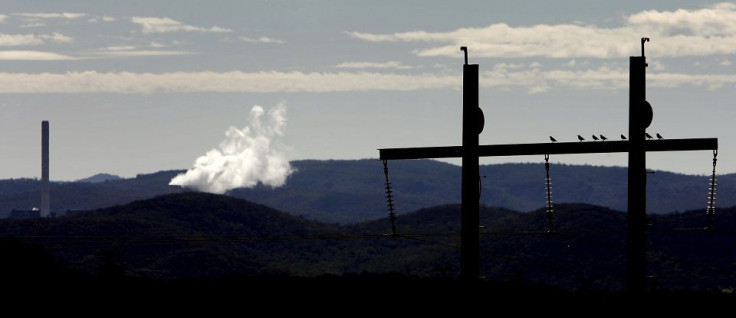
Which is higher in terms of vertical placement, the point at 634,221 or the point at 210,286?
the point at 634,221

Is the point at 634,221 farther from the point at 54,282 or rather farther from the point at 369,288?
the point at 54,282

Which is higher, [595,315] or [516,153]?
[516,153]

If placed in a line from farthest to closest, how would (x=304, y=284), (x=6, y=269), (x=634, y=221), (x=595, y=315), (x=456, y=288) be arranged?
1. (x=6, y=269)
2. (x=304, y=284)
3. (x=456, y=288)
4. (x=595, y=315)
5. (x=634, y=221)

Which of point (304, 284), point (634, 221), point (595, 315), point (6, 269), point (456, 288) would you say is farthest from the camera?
point (6, 269)

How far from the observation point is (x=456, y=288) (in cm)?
4934

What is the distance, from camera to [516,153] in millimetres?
44031

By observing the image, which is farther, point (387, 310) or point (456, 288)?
point (456, 288)

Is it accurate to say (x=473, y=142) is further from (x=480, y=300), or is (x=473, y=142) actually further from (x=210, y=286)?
(x=210, y=286)

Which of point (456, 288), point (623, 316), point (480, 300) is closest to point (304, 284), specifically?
point (456, 288)

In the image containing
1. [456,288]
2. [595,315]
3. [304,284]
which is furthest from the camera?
[304,284]

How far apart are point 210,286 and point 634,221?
1907cm

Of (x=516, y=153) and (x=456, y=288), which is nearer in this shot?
(x=516, y=153)

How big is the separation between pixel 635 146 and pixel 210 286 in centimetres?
1946

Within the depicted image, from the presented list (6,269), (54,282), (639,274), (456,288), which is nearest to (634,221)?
(639,274)
